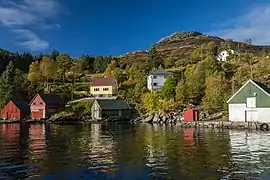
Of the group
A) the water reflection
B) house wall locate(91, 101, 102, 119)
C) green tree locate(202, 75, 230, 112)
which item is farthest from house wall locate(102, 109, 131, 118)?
the water reflection

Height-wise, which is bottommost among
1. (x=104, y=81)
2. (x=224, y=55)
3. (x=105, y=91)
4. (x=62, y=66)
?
(x=105, y=91)

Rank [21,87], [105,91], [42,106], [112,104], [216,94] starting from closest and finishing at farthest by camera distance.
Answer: [216,94], [112,104], [42,106], [105,91], [21,87]

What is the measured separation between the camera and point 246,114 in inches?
2485

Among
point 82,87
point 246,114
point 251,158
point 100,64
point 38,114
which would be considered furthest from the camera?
point 100,64

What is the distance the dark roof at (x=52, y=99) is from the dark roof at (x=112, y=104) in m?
15.1

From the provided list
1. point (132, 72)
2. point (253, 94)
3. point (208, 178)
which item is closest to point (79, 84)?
point (132, 72)

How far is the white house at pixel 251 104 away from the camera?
2376 inches

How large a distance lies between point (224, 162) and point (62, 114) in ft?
260

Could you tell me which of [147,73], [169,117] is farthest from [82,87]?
[169,117]

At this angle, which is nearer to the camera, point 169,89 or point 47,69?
point 169,89

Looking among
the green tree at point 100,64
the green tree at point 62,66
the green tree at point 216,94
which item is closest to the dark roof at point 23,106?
the green tree at point 62,66

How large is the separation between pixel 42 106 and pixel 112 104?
848 inches

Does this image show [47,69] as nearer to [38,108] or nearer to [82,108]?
[38,108]

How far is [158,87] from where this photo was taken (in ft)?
374
